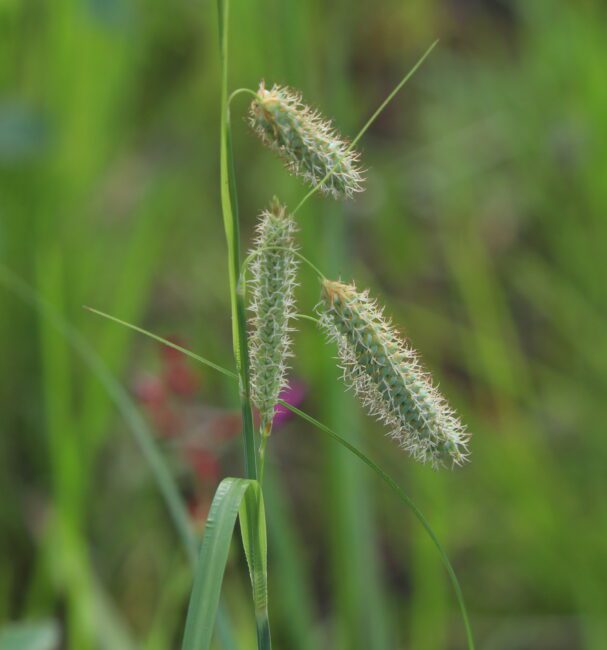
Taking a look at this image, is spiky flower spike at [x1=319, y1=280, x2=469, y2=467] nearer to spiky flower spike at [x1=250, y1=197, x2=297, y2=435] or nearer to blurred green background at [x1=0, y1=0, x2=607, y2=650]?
spiky flower spike at [x1=250, y1=197, x2=297, y2=435]

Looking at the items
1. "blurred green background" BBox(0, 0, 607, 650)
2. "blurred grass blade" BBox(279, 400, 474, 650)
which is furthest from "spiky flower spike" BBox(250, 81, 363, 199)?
"blurred green background" BBox(0, 0, 607, 650)

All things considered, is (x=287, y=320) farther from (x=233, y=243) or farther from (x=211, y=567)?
(x=211, y=567)

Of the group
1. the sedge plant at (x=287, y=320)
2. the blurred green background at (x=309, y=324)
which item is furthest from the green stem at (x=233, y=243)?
the blurred green background at (x=309, y=324)

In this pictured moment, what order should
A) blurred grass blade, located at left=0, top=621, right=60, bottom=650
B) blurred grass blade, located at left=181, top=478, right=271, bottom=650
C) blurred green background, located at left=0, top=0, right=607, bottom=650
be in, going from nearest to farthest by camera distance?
blurred grass blade, located at left=181, top=478, right=271, bottom=650 → blurred grass blade, located at left=0, top=621, right=60, bottom=650 → blurred green background, located at left=0, top=0, right=607, bottom=650

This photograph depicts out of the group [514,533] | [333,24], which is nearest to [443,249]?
[514,533]

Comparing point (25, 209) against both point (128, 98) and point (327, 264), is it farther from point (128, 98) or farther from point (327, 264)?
point (327, 264)
